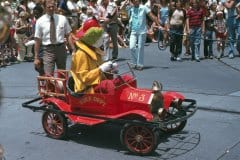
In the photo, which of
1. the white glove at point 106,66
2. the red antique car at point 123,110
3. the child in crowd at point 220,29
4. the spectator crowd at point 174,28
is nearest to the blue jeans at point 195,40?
the spectator crowd at point 174,28

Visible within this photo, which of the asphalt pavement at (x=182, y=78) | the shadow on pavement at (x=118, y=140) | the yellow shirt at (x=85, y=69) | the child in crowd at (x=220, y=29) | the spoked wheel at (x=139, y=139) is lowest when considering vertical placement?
the shadow on pavement at (x=118, y=140)

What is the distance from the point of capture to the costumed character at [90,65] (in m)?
6.12

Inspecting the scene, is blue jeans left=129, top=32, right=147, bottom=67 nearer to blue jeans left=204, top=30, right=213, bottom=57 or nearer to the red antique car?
blue jeans left=204, top=30, right=213, bottom=57

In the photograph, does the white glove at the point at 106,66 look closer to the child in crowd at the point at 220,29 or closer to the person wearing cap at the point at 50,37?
the person wearing cap at the point at 50,37

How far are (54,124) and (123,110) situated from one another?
1.11 metres

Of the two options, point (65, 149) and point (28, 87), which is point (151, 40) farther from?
point (65, 149)

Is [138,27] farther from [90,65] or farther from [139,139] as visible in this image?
[139,139]

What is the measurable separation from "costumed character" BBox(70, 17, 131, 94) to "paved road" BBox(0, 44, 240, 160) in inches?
30.7

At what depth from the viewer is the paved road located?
6070mm

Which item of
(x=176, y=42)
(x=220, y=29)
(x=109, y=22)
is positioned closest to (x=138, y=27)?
(x=109, y=22)

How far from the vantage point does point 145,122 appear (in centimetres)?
554

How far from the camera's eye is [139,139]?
576 cm

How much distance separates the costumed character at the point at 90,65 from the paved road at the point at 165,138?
779 mm

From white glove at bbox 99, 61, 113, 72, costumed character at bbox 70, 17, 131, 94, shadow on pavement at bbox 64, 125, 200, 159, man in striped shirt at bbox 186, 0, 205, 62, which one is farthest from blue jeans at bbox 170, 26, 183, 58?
white glove at bbox 99, 61, 113, 72
